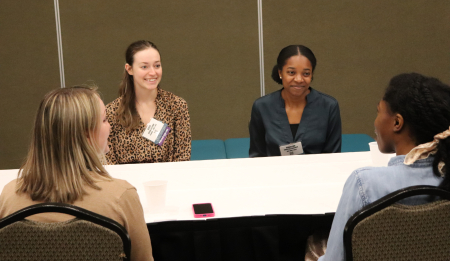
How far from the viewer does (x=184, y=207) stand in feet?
5.33

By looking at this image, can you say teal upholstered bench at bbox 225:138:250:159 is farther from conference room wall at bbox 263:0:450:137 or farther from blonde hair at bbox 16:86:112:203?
blonde hair at bbox 16:86:112:203

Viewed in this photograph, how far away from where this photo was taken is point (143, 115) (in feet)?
9.16

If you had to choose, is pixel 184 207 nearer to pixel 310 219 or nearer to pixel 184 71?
pixel 310 219

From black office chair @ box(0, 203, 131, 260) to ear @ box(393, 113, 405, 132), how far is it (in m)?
0.83

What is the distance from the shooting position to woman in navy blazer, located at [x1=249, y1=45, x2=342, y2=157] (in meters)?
2.77

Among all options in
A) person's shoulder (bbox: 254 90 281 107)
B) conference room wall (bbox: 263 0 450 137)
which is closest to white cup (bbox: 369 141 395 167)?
person's shoulder (bbox: 254 90 281 107)

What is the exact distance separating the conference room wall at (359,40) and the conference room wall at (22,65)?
2.25 m

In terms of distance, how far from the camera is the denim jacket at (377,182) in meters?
1.14

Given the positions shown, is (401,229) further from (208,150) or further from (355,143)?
(355,143)

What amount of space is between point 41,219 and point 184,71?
3565 mm

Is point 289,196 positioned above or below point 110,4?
below

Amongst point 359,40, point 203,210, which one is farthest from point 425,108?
point 359,40

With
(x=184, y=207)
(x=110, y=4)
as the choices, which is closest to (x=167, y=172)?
(x=184, y=207)

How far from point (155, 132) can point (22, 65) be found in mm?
2520
